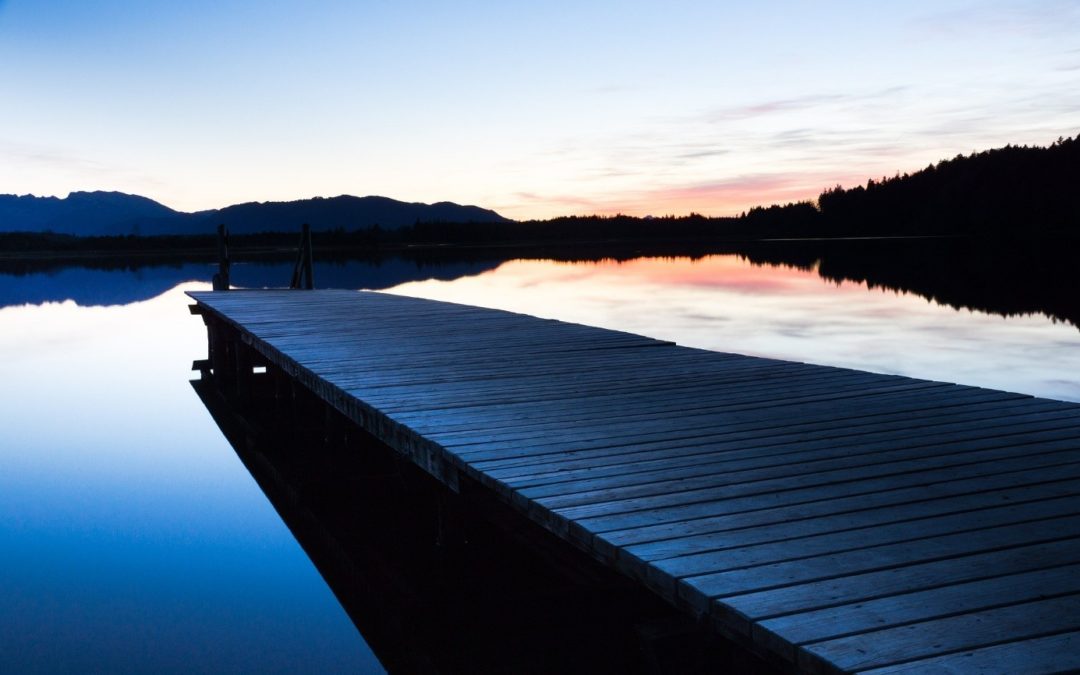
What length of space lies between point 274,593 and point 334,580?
0.37 metres

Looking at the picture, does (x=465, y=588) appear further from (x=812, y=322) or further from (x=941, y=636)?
(x=812, y=322)

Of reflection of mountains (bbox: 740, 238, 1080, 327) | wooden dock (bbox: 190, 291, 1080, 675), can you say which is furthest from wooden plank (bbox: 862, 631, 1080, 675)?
reflection of mountains (bbox: 740, 238, 1080, 327)

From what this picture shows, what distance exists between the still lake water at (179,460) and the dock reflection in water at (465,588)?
21 cm

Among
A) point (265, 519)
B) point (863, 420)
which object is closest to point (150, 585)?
point (265, 519)

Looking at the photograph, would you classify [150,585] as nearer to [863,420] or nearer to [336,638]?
[336,638]

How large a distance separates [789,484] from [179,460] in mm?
7489

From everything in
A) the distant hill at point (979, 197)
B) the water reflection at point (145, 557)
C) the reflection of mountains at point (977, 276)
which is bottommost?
the water reflection at point (145, 557)

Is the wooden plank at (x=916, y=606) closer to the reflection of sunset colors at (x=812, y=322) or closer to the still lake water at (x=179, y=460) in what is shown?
the still lake water at (x=179, y=460)

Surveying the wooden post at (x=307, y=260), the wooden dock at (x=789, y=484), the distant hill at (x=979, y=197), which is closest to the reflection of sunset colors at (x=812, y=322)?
the wooden post at (x=307, y=260)

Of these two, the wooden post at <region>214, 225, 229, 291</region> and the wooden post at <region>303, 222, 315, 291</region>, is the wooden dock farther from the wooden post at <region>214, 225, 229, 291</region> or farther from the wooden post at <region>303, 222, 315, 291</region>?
the wooden post at <region>214, 225, 229, 291</region>

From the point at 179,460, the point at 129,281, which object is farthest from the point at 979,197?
the point at 179,460

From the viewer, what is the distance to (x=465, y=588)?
5152mm

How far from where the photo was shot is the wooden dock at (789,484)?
2305 millimetres

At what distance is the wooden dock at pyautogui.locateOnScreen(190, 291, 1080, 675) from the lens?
2305 mm
